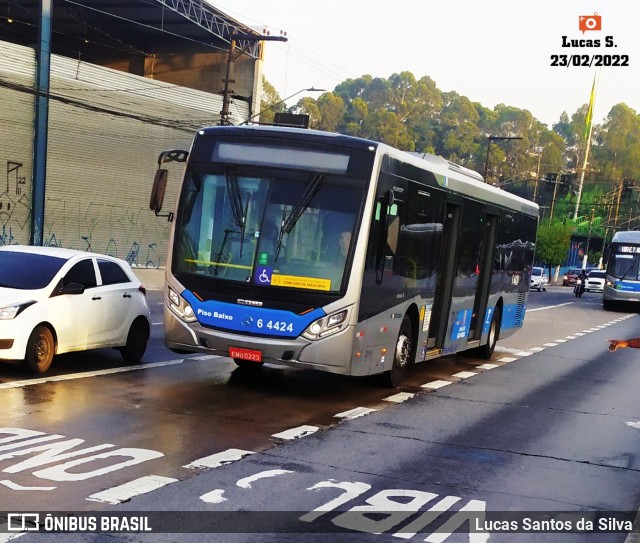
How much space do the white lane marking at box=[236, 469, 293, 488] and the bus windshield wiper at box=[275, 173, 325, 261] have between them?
389 cm

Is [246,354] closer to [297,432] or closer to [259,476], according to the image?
[297,432]

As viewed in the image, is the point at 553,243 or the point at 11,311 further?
the point at 553,243

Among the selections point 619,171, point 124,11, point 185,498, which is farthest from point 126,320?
point 619,171

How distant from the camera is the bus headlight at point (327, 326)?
11461 mm

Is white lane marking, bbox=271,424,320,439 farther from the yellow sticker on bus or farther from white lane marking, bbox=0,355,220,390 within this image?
white lane marking, bbox=0,355,220,390

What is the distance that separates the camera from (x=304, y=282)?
1154 cm

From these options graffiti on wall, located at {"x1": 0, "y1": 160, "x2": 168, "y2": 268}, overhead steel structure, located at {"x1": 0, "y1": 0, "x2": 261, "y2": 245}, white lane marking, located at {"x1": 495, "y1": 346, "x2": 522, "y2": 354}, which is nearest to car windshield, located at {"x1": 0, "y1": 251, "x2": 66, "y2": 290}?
white lane marking, located at {"x1": 495, "y1": 346, "x2": 522, "y2": 354}

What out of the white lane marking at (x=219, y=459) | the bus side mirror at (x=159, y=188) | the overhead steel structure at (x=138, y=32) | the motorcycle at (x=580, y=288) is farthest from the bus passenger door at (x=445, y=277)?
the motorcycle at (x=580, y=288)

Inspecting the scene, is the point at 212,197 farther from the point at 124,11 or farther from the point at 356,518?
the point at 124,11

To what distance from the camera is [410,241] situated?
13.3 metres

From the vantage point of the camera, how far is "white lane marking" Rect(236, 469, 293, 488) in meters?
7.64

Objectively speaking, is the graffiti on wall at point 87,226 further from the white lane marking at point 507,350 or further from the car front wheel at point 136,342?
the car front wheel at point 136,342

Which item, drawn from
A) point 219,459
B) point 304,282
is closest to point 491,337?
point 304,282

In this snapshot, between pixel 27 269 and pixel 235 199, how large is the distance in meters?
3.03
